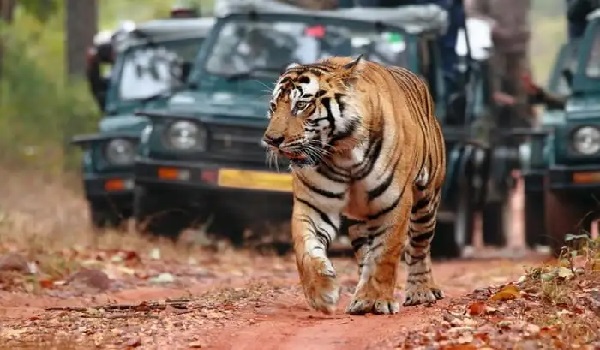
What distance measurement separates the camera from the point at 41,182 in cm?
2214

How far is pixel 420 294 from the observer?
29.1 feet

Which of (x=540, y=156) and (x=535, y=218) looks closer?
(x=540, y=156)

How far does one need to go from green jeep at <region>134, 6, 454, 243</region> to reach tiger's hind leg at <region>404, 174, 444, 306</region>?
11.5ft

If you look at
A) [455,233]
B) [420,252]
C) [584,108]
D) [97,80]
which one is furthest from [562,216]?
[97,80]

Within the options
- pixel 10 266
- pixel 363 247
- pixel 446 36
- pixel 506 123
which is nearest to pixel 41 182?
pixel 506 123

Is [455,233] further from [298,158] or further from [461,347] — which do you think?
[461,347]

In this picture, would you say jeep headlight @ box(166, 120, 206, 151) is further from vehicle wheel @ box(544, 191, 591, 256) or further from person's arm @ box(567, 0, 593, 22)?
person's arm @ box(567, 0, 593, 22)

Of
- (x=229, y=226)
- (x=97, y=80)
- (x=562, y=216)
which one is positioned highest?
(x=97, y=80)

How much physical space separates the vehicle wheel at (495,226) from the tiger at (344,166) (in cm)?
1008

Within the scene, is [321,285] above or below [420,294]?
above

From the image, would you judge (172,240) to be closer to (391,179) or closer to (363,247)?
(363,247)

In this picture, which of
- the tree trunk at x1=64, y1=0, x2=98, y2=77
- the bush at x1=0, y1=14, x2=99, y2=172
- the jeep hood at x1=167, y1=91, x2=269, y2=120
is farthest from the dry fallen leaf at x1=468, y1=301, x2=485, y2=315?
the tree trunk at x1=64, y1=0, x2=98, y2=77

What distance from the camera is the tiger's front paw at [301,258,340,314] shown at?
25.1 ft

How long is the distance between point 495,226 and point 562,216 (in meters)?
5.94
